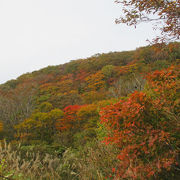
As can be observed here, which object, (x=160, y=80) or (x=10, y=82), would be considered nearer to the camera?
(x=160, y=80)

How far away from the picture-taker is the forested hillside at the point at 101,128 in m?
2.83

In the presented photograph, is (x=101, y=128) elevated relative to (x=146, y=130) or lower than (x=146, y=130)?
lower

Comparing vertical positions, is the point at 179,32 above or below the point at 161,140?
above

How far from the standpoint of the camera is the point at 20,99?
16.2 m

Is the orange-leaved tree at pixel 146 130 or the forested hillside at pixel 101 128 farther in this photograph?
the forested hillside at pixel 101 128

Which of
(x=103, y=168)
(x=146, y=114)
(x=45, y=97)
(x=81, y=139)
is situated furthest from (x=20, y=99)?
(x=146, y=114)

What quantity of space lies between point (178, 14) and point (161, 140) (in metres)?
2.99

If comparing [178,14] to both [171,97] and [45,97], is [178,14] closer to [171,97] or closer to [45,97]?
[171,97]

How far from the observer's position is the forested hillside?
283 centimetres

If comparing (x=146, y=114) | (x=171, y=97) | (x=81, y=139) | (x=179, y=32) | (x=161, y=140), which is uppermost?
(x=179, y=32)

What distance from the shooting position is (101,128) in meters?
7.21

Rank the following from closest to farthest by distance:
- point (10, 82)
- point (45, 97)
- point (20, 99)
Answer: point (20, 99)
point (45, 97)
point (10, 82)

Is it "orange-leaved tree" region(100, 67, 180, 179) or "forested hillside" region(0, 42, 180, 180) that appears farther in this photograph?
"forested hillside" region(0, 42, 180, 180)

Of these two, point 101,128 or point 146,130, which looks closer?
point 146,130
